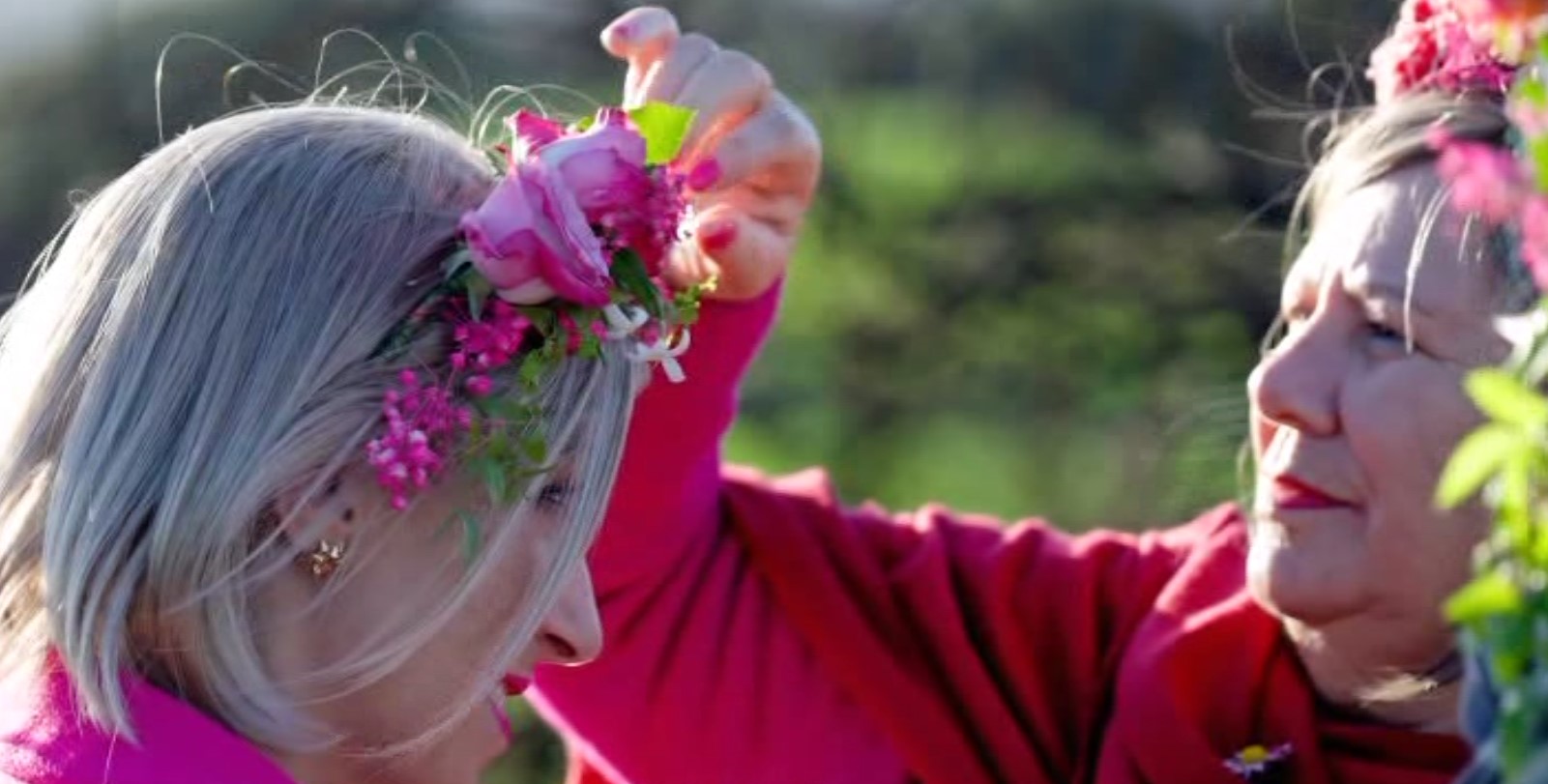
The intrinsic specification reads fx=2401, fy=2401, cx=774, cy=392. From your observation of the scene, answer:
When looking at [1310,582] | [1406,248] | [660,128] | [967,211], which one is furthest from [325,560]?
[967,211]

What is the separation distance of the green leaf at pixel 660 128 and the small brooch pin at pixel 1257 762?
2.48 feet

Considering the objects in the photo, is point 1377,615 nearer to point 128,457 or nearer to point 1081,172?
point 128,457

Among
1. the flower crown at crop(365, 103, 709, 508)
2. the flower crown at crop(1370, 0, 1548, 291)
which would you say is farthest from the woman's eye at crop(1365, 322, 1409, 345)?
the flower crown at crop(365, 103, 709, 508)

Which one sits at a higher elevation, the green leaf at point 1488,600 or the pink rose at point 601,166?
the green leaf at point 1488,600

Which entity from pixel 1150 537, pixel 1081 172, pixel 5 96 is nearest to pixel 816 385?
Answer: pixel 1081 172

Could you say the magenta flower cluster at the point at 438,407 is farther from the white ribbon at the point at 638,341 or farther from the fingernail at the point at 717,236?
the fingernail at the point at 717,236

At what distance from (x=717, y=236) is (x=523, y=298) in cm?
44

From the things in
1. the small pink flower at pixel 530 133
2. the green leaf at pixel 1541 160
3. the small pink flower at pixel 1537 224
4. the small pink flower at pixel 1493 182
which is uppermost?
the green leaf at pixel 1541 160

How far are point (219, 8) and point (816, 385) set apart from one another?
1.50m

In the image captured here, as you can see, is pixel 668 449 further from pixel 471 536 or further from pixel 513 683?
pixel 471 536

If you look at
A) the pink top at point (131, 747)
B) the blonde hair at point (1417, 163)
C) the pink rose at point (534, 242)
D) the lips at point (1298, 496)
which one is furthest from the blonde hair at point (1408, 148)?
the pink top at point (131, 747)

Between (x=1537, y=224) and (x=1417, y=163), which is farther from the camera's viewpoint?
(x=1417, y=163)

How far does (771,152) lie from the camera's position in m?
2.22

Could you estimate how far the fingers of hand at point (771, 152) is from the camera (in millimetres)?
2203
